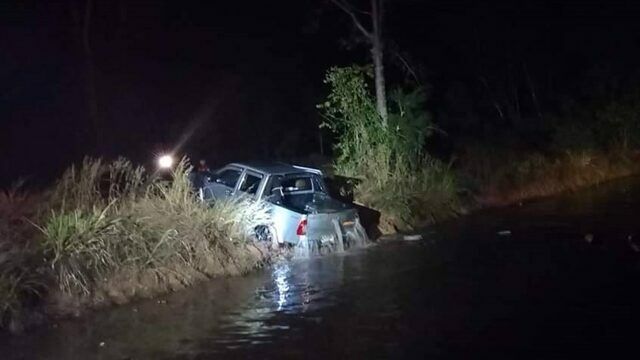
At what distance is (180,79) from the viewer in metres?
36.7

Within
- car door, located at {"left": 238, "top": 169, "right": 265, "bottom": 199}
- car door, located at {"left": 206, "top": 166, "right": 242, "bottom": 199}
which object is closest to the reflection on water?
car door, located at {"left": 238, "top": 169, "right": 265, "bottom": 199}

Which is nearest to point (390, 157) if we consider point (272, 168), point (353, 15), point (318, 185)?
point (353, 15)

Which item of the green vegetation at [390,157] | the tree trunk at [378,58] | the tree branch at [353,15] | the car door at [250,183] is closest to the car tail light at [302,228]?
the car door at [250,183]

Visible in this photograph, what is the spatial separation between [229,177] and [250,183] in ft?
3.04

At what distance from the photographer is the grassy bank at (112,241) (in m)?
13.8

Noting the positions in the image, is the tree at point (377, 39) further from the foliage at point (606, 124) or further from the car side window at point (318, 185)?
the foliage at point (606, 124)

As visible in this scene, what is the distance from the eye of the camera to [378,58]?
2528 cm

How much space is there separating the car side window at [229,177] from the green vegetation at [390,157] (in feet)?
12.2

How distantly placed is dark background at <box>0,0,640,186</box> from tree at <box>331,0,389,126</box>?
3.26m

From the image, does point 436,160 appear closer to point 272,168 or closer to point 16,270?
point 272,168

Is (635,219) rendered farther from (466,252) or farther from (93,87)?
(93,87)

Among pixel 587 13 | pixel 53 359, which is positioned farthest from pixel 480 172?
pixel 587 13

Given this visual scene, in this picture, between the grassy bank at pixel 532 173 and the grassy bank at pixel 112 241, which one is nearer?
the grassy bank at pixel 112 241

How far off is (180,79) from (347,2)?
40.6ft
